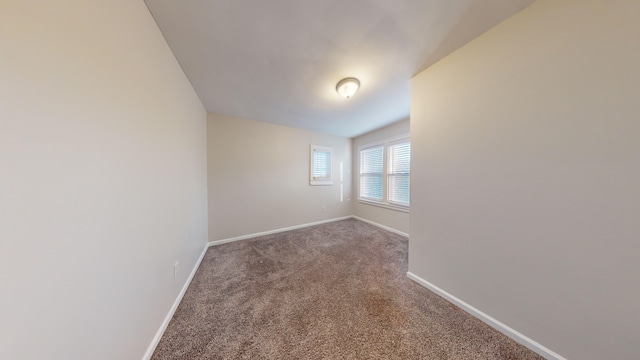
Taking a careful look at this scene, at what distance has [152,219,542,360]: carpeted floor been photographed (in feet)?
3.78

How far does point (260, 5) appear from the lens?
1142 millimetres

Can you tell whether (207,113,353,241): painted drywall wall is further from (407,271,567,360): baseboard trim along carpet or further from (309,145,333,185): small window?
(407,271,567,360): baseboard trim along carpet

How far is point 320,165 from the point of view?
385cm

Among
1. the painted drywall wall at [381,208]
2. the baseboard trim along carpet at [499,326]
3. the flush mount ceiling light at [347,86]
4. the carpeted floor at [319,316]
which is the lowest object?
the carpeted floor at [319,316]

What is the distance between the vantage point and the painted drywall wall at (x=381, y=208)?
3.19 meters

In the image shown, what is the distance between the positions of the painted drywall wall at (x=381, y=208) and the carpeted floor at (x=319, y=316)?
1.04 m

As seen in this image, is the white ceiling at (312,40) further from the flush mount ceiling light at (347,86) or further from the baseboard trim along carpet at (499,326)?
the baseboard trim along carpet at (499,326)

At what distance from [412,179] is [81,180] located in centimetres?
233

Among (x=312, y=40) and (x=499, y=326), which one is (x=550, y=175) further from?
(x=312, y=40)

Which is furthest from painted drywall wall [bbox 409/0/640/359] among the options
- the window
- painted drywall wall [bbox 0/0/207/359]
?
painted drywall wall [bbox 0/0/207/359]

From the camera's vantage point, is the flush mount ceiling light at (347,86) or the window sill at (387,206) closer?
the flush mount ceiling light at (347,86)

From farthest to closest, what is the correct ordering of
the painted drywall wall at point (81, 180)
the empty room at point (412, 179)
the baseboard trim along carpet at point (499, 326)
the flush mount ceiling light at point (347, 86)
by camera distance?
the flush mount ceiling light at point (347, 86)
the baseboard trim along carpet at point (499, 326)
the empty room at point (412, 179)
the painted drywall wall at point (81, 180)

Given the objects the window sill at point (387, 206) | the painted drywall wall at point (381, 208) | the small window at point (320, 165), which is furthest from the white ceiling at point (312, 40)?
the window sill at point (387, 206)

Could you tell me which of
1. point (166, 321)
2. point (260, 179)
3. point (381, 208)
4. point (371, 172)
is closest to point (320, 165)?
point (371, 172)
